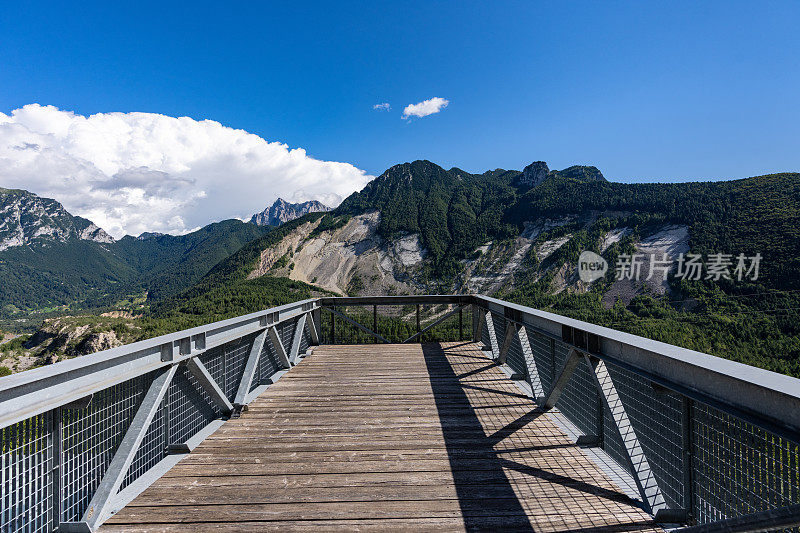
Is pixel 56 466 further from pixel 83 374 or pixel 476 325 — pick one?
pixel 476 325

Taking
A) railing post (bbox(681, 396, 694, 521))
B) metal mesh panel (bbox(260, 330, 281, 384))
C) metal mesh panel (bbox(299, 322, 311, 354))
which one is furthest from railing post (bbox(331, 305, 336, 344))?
railing post (bbox(681, 396, 694, 521))

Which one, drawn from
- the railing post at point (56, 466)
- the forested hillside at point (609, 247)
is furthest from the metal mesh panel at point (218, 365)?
the forested hillside at point (609, 247)

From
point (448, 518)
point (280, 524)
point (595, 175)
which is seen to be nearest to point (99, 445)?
point (280, 524)

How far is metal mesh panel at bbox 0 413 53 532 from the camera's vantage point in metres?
1.58

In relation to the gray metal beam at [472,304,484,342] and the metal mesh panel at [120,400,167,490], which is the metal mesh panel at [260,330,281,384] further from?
the gray metal beam at [472,304,484,342]

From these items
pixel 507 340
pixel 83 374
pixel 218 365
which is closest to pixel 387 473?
pixel 83 374

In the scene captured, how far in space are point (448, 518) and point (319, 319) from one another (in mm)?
5616

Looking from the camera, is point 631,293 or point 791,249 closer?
point 791,249

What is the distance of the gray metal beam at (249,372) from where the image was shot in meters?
3.65

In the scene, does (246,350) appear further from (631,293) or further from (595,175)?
(595,175)

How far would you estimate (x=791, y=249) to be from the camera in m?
66.1

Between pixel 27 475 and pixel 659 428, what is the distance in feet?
10.7

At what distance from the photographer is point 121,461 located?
2.11 m

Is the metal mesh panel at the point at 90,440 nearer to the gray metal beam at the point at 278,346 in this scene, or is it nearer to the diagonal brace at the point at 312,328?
the gray metal beam at the point at 278,346
